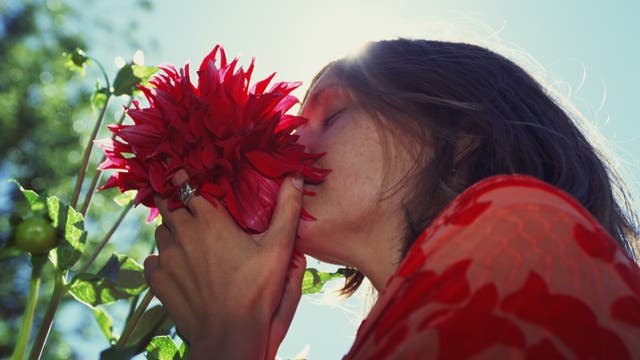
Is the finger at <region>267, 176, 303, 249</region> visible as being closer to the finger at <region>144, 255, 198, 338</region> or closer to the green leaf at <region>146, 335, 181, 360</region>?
the finger at <region>144, 255, 198, 338</region>

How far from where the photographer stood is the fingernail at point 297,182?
53.2 inches

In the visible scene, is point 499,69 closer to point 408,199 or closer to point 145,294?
point 408,199

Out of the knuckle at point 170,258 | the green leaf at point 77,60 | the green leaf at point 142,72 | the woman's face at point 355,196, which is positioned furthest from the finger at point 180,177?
the green leaf at point 77,60

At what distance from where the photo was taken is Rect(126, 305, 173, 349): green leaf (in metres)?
1.41

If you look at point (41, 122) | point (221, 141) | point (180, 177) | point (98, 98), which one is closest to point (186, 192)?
point (180, 177)

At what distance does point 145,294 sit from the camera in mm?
1517

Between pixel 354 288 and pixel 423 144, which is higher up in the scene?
pixel 423 144

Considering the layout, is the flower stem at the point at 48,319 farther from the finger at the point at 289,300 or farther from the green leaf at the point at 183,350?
the finger at the point at 289,300

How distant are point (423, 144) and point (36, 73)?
1061 centimetres

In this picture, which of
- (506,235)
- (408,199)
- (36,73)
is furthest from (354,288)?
(36,73)

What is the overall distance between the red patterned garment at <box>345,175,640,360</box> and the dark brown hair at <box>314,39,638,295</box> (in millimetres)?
481

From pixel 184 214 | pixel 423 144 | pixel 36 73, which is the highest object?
pixel 423 144

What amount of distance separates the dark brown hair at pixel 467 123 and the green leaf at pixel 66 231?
0.73 meters

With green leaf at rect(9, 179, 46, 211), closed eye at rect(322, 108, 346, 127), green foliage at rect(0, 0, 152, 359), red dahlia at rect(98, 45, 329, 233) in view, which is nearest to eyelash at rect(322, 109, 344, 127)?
closed eye at rect(322, 108, 346, 127)
